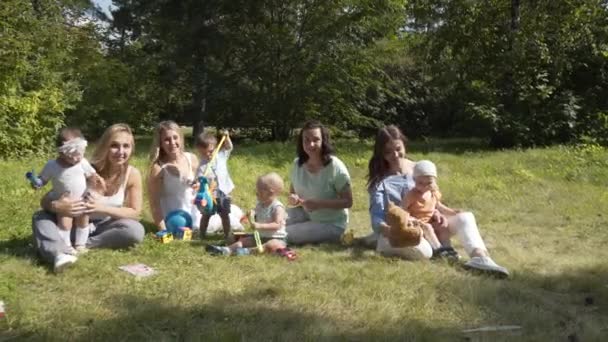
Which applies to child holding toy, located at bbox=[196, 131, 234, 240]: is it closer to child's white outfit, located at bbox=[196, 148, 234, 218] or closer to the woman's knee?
child's white outfit, located at bbox=[196, 148, 234, 218]

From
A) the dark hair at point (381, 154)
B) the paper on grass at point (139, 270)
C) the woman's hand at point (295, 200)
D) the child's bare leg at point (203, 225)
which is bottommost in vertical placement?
the paper on grass at point (139, 270)

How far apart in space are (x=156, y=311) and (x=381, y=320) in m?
1.26

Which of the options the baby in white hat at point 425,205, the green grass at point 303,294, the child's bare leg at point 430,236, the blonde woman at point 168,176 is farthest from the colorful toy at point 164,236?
the child's bare leg at point 430,236

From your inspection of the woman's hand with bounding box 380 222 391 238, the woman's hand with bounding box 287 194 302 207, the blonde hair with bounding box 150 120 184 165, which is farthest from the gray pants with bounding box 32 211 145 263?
the woman's hand with bounding box 380 222 391 238

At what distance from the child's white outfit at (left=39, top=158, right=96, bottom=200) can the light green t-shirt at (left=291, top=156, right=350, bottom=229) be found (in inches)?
74.7

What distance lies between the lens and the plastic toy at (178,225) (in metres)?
5.19

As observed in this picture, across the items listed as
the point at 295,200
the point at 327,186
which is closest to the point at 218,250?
the point at 295,200

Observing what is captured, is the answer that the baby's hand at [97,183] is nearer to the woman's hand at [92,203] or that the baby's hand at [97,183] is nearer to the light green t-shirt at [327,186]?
the woman's hand at [92,203]

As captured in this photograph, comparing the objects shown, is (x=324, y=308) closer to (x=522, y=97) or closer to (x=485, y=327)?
(x=485, y=327)

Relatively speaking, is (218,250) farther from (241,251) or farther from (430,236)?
(430,236)

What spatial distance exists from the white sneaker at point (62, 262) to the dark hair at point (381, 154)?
2.46 meters

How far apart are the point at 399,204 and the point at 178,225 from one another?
6.22 ft

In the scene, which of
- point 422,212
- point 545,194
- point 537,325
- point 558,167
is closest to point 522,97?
point 558,167

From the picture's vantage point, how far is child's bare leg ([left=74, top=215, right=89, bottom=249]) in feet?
14.7
